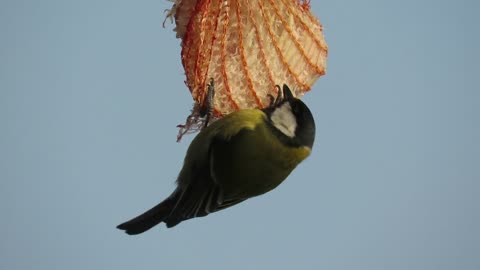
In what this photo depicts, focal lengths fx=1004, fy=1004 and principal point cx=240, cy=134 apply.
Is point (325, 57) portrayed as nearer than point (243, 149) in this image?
No

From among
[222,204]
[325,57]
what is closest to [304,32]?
[325,57]

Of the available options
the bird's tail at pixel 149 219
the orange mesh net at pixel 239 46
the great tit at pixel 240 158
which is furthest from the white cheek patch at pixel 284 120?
the bird's tail at pixel 149 219

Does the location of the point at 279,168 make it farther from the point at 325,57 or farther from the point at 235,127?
the point at 325,57

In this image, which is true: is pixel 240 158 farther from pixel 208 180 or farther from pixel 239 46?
pixel 239 46

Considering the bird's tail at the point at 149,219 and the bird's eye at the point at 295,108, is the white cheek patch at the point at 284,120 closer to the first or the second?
the bird's eye at the point at 295,108

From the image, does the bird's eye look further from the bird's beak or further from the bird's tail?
the bird's tail

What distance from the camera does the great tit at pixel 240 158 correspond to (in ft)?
15.2

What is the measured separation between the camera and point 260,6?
468 centimetres

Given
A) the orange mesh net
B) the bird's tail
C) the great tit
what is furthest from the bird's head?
the bird's tail

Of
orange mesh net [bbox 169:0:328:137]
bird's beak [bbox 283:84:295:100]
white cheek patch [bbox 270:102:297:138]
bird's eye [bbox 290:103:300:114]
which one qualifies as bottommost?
white cheek patch [bbox 270:102:297:138]

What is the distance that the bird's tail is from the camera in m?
4.70

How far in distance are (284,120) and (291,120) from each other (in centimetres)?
3

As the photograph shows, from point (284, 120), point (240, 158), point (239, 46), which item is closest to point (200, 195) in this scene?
point (240, 158)

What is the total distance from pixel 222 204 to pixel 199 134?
1.16 ft
